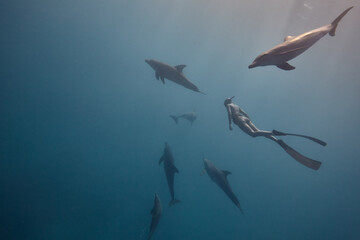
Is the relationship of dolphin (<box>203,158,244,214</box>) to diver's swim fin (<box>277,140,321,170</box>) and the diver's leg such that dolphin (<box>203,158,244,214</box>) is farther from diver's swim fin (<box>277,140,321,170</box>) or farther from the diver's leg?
diver's swim fin (<box>277,140,321,170</box>)

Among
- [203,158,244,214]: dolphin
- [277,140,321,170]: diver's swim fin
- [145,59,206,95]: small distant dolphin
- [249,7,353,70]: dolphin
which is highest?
[249,7,353,70]: dolphin

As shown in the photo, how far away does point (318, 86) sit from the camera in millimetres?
43875

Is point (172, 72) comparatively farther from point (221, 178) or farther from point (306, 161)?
point (306, 161)

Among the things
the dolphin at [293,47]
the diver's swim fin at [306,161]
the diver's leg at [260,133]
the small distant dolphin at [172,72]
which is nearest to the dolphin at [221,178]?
the small distant dolphin at [172,72]

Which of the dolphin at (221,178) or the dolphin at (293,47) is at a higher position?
the dolphin at (293,47)

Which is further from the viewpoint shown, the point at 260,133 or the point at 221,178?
the point at 221,178

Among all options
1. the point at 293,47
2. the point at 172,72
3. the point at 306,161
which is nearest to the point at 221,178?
the point at 172,72

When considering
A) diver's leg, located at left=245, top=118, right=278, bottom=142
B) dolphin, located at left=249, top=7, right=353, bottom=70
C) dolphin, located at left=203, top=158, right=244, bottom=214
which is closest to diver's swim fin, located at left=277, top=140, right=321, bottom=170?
diver's leg, located at left=245, top=118, right=278, bottom=142

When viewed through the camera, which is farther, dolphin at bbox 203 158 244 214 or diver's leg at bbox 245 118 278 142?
dolphin at bbox 203 158 244 214

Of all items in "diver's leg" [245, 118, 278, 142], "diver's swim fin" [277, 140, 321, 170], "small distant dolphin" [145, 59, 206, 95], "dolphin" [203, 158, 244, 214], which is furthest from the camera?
"small distant dolphin" [145, 59, 206, 95]

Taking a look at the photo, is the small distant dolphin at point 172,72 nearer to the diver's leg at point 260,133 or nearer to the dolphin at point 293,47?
the diver's leg at point 260,133

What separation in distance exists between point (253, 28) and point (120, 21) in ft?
138

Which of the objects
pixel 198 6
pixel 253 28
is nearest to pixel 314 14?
pixel 253 28

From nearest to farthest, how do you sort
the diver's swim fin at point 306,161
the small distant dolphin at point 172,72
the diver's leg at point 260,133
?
the diver's swim fin at point 306,161
the diver's leg at point 260,133
the small distant dolphin at point 172,72
